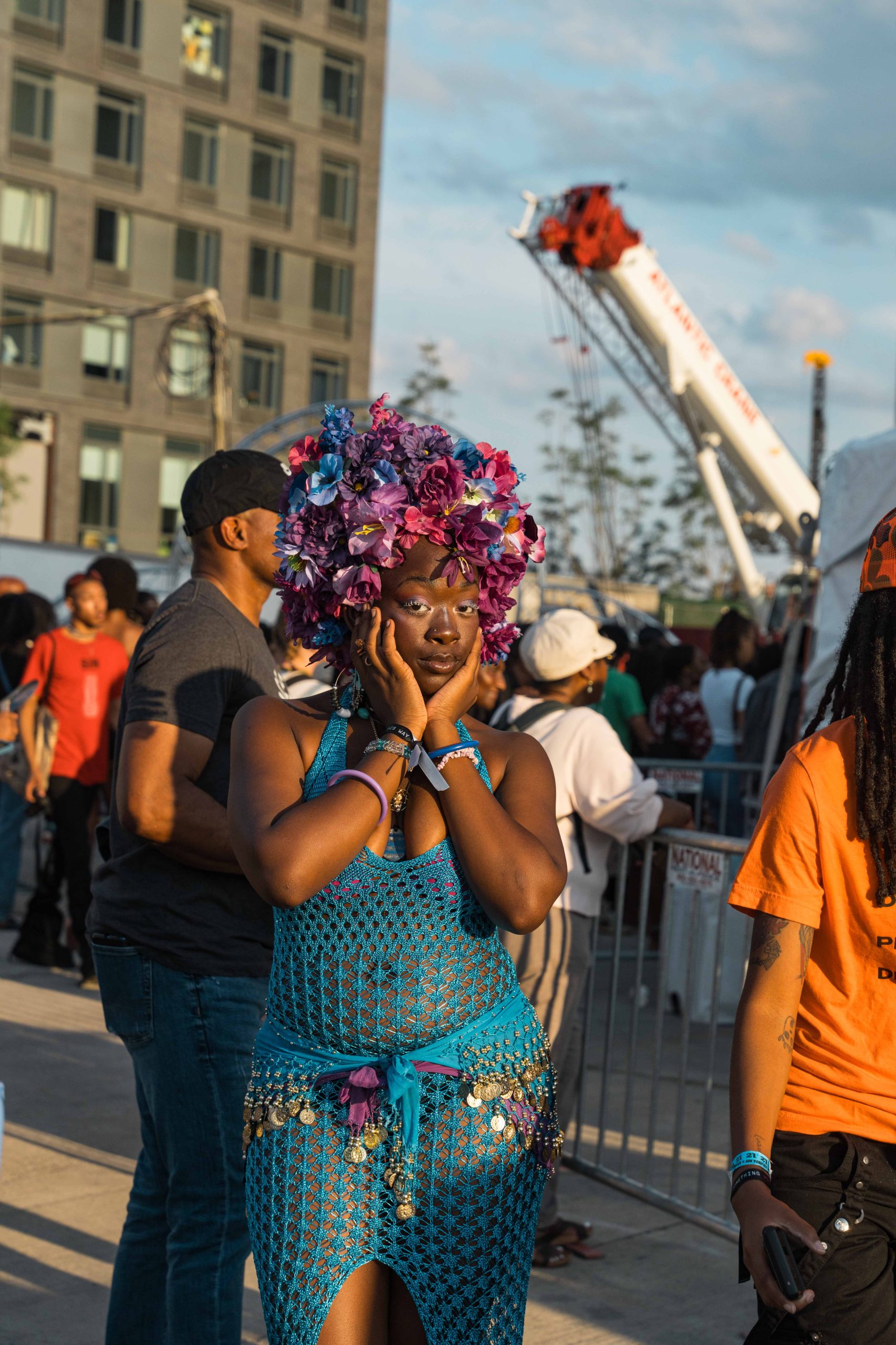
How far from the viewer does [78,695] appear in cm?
789

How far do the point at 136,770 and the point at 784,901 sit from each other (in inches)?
54.0

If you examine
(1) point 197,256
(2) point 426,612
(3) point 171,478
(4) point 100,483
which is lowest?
(2) point 426,612

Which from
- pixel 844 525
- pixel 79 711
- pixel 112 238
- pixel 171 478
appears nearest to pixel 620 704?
pixel 844 525

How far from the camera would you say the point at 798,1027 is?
2293mm

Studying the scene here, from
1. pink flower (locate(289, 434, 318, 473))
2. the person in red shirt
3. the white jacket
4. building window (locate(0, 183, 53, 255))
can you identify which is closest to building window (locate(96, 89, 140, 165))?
building window (locate(0, 183, 53, 255))

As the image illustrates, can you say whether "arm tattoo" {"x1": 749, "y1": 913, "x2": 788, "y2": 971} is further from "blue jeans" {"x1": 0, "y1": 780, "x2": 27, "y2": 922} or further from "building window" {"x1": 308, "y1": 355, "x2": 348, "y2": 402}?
"building window" {"x1": 308, "y1": 355, "x2": 348, "y2": 402}

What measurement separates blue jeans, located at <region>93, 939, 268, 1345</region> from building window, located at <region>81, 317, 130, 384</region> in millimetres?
Result: 42928

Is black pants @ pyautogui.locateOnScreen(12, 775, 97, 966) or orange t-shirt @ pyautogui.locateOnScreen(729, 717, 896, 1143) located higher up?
orange t-shirt @ pyautogui.locateOnScreen(729, 717, 896, 1143)

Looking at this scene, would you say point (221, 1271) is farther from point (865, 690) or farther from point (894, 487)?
point (894, 487)

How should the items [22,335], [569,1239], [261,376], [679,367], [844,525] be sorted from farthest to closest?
1. [261,376]
2. [22,335]
3. [679,367]
4. [844,525]
5. [569,1239]

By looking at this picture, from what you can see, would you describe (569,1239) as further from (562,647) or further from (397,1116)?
(397,1116)

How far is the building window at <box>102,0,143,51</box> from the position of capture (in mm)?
43531

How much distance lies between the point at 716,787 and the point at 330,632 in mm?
6838

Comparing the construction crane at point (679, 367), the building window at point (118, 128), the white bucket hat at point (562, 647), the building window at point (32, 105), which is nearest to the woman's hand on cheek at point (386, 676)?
the white bucket hat at point (562, 647)
